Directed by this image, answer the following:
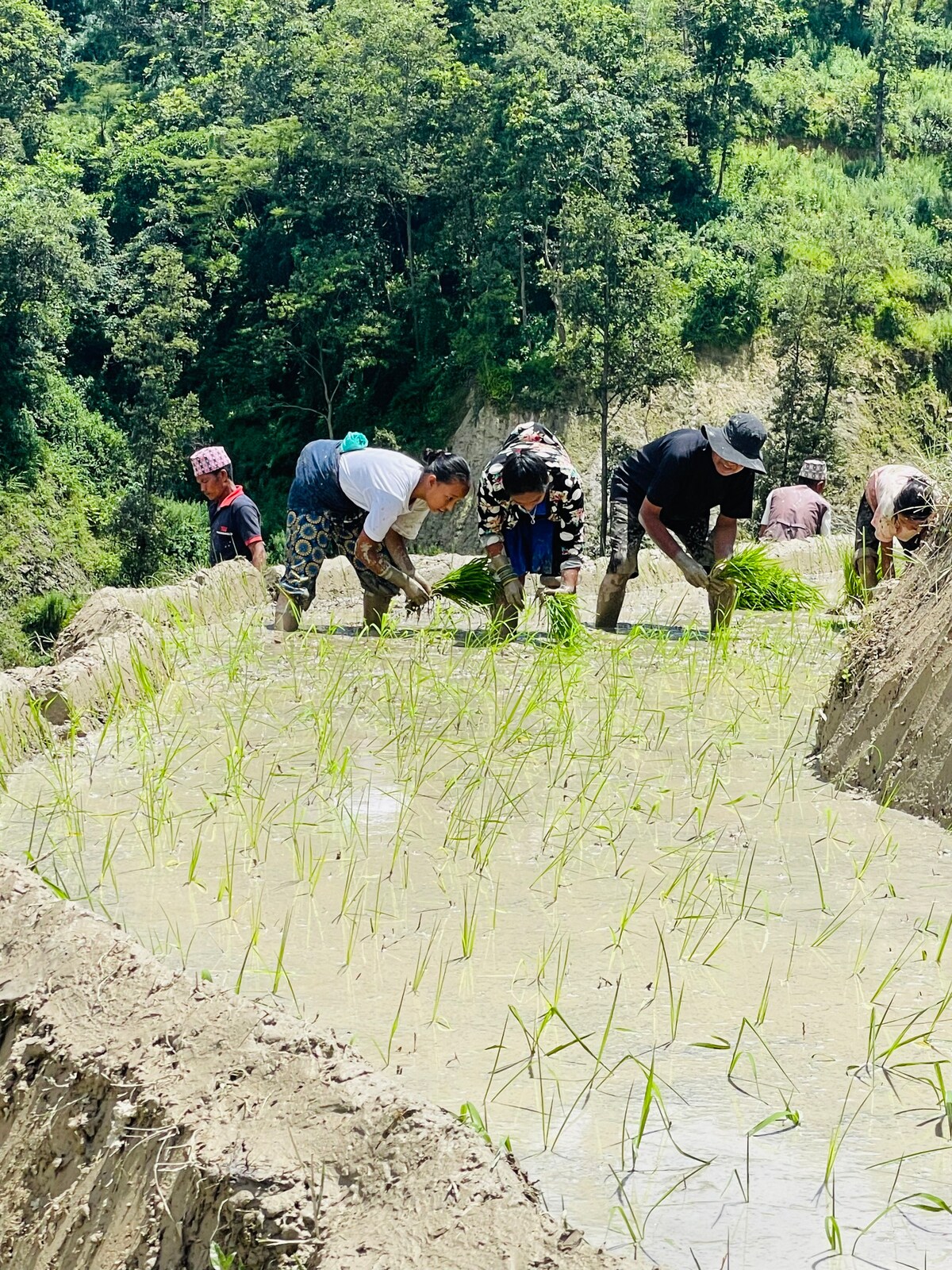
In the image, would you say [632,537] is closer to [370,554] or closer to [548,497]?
[548,497]

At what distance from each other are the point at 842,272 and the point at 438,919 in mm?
29277

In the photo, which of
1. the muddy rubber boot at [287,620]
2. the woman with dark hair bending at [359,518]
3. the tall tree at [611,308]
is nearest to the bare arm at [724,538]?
the woman with dark hair bending at [359,518]

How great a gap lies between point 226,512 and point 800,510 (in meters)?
4.51

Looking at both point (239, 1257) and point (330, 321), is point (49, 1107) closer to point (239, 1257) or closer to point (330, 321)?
point (239, 1257)

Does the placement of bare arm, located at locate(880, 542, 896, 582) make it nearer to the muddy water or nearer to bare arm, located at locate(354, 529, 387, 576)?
the muddy water

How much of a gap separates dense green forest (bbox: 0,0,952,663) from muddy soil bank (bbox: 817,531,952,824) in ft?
75.2

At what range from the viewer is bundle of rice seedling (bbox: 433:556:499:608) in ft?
25.9

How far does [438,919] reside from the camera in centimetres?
362

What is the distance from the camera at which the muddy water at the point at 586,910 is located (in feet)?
8.05

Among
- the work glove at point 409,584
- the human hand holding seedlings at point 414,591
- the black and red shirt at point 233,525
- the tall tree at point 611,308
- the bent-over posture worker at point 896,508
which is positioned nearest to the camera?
the bent-over posture worker at point 896,508

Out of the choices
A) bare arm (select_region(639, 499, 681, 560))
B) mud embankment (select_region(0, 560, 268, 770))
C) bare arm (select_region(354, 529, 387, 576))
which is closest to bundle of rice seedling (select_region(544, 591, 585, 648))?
bare arm (select_region(639, 499, 681, 560))

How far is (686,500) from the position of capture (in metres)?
7.54

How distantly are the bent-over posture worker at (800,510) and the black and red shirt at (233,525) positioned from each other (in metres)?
4.01

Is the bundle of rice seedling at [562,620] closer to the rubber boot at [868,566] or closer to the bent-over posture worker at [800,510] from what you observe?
the rubber boot at [868,566]
